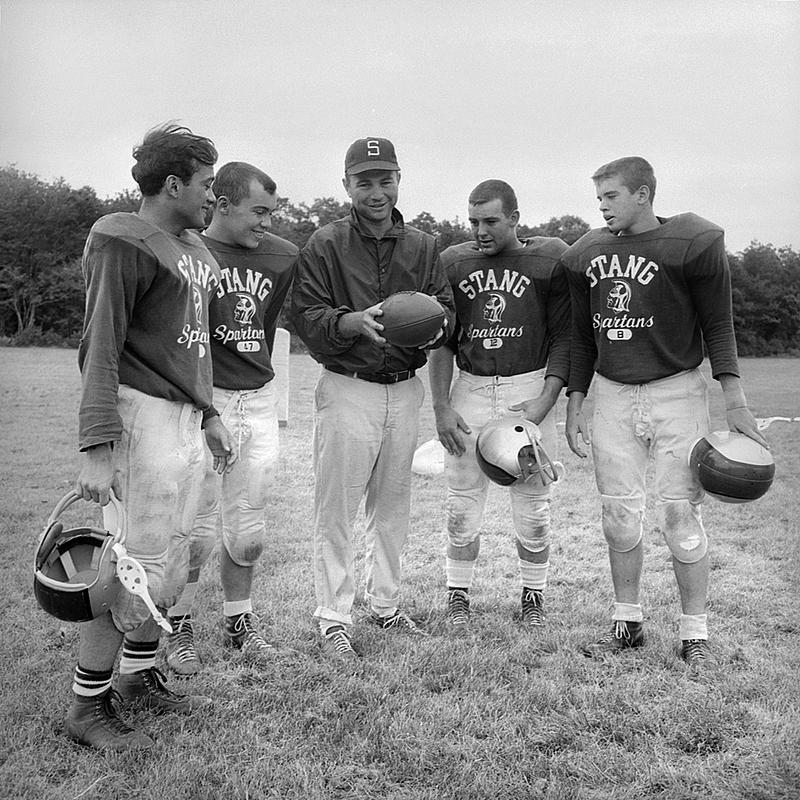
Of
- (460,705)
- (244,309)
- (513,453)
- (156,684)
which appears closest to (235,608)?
(156,684)

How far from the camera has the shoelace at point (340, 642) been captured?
4.22 m

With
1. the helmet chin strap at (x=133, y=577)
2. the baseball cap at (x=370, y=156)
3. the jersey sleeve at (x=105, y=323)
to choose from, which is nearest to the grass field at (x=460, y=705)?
the helmet chin strap at (x=133, y=577)

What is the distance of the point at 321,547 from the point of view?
4.48 metres

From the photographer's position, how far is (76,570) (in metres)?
3.15

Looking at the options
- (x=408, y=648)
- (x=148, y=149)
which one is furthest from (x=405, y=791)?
(x=148, y=149)

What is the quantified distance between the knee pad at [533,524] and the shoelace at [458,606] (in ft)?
1.49

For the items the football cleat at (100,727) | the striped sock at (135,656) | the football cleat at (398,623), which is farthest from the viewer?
the football cleat at (398,623)

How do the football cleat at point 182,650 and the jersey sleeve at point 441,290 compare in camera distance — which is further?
the jersey sleeve at point 441,290

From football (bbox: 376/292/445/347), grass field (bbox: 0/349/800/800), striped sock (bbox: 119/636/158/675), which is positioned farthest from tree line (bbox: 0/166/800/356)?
→ striped sock (bbox: 119/636/158/675)

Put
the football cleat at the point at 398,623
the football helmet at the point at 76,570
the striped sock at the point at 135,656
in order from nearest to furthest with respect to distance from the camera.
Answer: the football helmet at the point at 76,570 → the striped sock at the point at 135,656 → the football cleat at the point at 398,623

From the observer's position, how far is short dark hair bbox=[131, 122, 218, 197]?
335 cm

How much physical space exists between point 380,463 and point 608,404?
1227 millimetres

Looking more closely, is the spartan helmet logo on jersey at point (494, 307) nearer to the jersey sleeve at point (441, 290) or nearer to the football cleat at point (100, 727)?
the jersey sleeve at point (441, 290)

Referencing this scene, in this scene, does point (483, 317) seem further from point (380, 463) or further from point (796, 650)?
point (796, 650)
